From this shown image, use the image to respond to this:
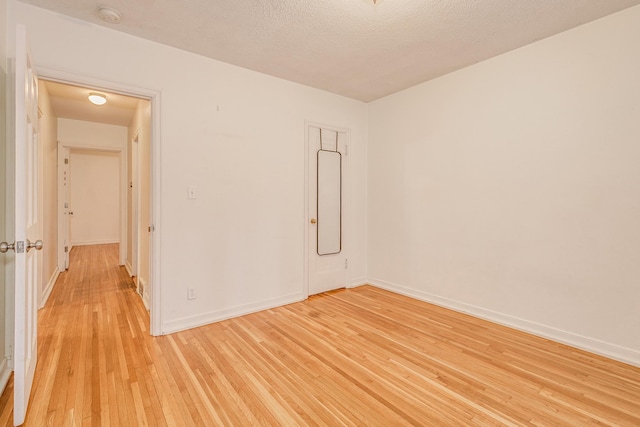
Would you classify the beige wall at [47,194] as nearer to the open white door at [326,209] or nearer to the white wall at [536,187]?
the open white door at [326,209]

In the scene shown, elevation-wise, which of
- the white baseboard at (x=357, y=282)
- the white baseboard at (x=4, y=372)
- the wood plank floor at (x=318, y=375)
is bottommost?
the wood plank floor at (x=318, y=375)

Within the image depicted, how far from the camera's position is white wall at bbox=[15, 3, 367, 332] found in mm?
2492

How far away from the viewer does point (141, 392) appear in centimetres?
190

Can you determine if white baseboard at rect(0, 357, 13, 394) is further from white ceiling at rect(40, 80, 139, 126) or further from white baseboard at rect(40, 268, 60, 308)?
white ceiling at rect(40, 80, 139, 126)

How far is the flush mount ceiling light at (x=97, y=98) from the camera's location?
12.4 feet

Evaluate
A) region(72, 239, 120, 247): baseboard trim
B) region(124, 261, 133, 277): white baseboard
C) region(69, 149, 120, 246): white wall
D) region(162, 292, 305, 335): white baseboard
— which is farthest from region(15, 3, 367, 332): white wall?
region(72, 239, 120, 247): baseboard trim

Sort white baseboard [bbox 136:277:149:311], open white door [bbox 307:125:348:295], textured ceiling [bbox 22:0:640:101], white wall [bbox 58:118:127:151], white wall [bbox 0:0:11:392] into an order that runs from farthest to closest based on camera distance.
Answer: white wall [bbox 58:118:127:151], open white door [bbox 307:125:348:295], white baseboard [bbox 136:277:149:311], textured ceiling [bbox 22:0:640:101], white wall [bbox 0:0:11:392]

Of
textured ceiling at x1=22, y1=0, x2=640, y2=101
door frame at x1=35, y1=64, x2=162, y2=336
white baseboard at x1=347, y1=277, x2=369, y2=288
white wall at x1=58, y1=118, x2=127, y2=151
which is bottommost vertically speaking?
white baseboard at x1=347, y1=277, x2=369, y2=288

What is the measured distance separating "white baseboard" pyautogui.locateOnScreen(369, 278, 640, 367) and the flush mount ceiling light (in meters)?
4.52

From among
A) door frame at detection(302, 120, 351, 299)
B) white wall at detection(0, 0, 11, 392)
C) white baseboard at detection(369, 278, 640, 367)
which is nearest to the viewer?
white wall at detection(0, 0, 11, 392)

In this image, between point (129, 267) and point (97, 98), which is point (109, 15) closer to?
point (97, 98)

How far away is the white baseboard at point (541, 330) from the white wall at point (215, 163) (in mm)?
1576

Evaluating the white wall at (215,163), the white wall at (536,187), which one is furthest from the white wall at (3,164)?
the white wall at (536,187)

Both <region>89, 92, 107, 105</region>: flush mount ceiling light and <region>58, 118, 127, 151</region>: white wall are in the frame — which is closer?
<region>89, 92, 107, 105</region>: flush mount ceiling light
